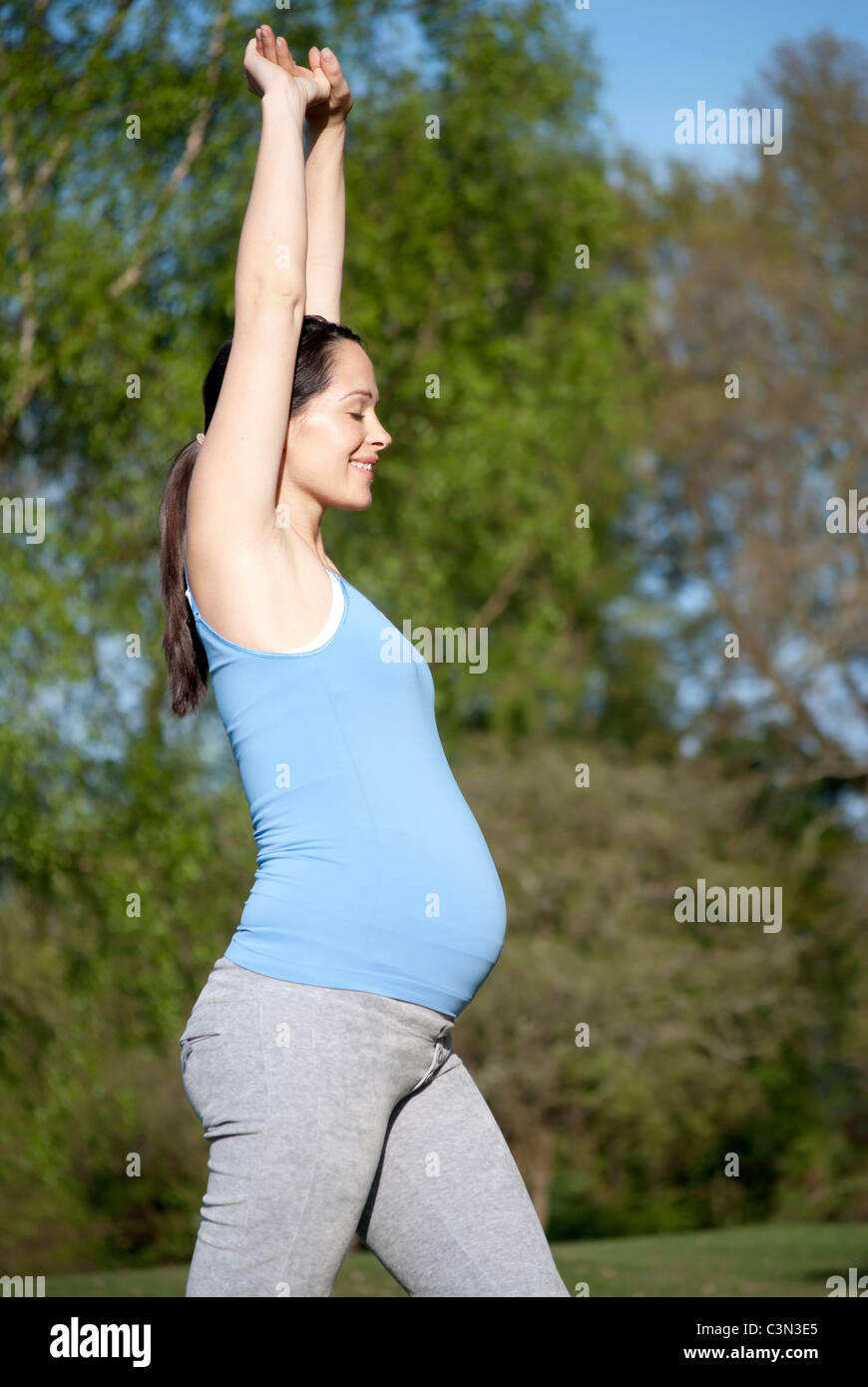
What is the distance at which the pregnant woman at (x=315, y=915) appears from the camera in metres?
1.59

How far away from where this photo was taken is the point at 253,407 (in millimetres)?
1727

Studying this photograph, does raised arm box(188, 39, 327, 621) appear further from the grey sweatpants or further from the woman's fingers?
the grey sweatpants

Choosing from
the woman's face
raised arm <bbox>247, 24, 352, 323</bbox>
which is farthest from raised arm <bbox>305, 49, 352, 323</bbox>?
the woman's face

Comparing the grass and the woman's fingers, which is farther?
the grass

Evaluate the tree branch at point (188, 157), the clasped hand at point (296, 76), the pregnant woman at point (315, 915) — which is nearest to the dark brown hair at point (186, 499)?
the pregnant woman at point (315, 915)

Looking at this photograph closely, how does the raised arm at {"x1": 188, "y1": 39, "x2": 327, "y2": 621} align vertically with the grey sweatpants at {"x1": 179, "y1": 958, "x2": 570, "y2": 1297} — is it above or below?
above

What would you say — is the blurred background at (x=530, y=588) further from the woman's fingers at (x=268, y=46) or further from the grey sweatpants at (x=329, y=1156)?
the woman's fingers at (x=268, y=46)

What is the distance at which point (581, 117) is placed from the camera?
Answer: 12.5 meters

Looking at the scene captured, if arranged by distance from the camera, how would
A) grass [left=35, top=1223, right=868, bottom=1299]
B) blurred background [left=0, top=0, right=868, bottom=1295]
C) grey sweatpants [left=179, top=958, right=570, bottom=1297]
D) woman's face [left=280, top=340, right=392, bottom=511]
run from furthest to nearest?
1. blurred background [left=0, top=0, right=868, bottom=1295]
2. grass [left=35, top=1223, right=868, bottom=1299]
3. woman's face [left=280, top=340, right=392, bottom=511]
4. grey sweatpants [left=179, top=958, right=570, bottom=1297]

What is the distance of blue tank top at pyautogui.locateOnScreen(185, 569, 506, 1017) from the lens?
1.66m

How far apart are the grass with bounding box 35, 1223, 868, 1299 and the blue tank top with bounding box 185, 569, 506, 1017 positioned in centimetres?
349

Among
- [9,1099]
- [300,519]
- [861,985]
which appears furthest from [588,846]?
[300,519]

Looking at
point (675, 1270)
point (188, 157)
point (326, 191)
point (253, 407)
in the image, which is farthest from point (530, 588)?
point (253, 407)

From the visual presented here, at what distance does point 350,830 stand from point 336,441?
59cm
